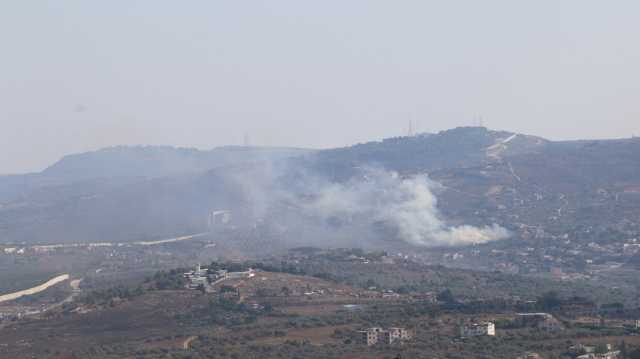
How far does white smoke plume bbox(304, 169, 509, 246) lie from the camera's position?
14625cm

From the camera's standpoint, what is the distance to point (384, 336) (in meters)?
68.8

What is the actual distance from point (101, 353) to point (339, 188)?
119 meters

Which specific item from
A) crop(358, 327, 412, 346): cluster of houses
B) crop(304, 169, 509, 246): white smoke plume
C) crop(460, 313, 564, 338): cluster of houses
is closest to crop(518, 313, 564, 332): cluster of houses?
crop(460, 313, 564, 338): cluster of houses

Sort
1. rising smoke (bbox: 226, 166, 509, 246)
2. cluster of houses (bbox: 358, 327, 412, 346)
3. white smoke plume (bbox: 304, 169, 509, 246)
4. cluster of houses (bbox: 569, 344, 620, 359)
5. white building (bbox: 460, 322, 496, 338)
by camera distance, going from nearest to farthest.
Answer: cluster of houses (bbox: 569, 344, 620, 359) < white building (bbox: 460, 322, 496, 338) < cluster of houses (bbox: 358, 327, 412, 346) < white smoke plume (bbox: 304, 169, 509, 246) < rising smoke (bbox: 226, 166, 509, 246)

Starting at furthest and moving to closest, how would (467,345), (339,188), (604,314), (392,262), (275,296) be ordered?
(339,188)
(392,262)
(275,296)
(604,314)
(467,345)

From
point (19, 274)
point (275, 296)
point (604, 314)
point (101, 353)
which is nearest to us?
point (101, 353)

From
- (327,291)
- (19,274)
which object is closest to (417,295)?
(327,291)

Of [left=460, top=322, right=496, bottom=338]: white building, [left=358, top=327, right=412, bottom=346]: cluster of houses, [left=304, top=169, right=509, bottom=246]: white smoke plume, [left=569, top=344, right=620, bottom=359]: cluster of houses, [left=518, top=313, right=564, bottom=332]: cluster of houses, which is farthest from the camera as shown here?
Answer: [left=304, top=169, right=509, bottom=246]: white smoke plume

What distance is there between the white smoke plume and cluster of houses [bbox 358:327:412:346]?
244 feet

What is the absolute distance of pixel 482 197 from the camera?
16150cm

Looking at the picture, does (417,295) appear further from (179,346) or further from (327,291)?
(179,346)

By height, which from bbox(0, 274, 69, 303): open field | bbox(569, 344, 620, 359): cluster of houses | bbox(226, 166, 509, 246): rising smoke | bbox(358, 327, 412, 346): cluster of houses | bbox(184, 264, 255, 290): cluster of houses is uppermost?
bbox(226, 166, 509, 246): rising smoke

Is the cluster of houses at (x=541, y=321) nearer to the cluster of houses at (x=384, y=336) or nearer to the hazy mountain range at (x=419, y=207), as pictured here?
the cluster of houses at (x=384, y=336)

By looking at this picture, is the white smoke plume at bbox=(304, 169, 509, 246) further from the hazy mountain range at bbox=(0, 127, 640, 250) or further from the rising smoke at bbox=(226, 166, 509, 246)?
the hazy mountain range at bbox=(0, 127, 640, 250)
